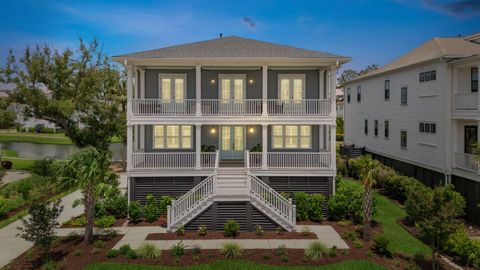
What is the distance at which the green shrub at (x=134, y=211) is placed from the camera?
16.9 meters

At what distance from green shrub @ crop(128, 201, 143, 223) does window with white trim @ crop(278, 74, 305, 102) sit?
9753 mm

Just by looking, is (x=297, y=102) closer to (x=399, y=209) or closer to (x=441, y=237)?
(x=399, y=209)

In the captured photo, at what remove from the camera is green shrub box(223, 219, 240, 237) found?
15.2 m

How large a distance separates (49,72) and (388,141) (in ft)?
92.7

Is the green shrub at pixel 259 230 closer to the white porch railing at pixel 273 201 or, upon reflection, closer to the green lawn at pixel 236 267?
the white porch railing at pixel 273 201

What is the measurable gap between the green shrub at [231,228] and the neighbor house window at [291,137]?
6371mm

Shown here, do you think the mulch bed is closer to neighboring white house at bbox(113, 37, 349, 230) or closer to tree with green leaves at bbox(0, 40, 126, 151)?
neighboring white house at bbox(113, 37, 349, 230)

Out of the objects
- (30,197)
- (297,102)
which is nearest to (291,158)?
(297,102)

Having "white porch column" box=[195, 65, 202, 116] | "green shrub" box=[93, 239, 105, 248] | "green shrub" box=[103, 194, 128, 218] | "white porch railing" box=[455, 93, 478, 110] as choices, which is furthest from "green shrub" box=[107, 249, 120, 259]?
"white porch railing" box=[455, 93, 478, 110]

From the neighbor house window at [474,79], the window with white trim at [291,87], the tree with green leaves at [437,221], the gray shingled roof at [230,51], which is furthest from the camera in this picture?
the window with white trim at [291,87]

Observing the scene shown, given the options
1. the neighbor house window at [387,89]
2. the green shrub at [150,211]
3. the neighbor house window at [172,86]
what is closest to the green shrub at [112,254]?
the green shrub at [150,211]

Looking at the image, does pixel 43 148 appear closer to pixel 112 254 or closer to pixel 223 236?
pixel 112 254

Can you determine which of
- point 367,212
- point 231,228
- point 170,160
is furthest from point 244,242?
point 170,160

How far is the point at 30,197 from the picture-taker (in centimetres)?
2145
